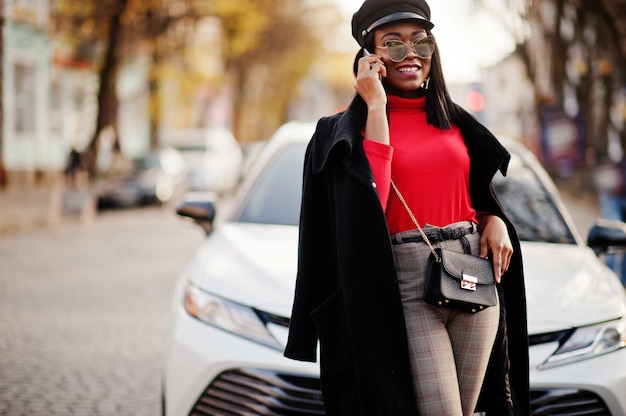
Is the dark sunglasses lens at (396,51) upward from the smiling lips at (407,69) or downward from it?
upward

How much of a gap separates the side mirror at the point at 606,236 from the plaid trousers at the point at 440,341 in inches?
73.6

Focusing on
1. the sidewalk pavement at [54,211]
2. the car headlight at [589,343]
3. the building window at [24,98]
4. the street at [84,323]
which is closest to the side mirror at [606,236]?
Answer: the car headlight at [589,343]

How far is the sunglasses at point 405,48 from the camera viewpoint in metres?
2.50

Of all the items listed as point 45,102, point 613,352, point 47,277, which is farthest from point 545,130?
point 613,352

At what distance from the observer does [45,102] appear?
93.2ft

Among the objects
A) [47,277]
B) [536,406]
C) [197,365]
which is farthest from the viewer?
[47,277]

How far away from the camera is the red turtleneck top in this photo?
7.80 ft

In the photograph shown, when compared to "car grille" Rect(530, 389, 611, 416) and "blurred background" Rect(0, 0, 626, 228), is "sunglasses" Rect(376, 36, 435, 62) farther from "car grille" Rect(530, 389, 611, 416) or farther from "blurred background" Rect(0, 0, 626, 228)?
"blurred background" Rect(0, 0, 626, 228)

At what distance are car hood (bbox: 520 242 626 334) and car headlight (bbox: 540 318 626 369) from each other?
33mm

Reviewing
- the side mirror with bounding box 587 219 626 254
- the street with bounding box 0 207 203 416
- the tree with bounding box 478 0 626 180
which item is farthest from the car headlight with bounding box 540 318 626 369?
the tree with bounding box 478 0 626 180

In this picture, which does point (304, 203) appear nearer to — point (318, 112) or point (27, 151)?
point (27, 151)

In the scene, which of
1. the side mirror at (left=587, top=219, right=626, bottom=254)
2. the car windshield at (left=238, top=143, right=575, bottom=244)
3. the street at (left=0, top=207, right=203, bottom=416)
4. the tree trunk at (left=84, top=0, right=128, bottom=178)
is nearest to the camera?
the side mirror at (left=587, top=219, right=626, bottom=254)

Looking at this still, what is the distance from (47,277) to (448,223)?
26.8ft

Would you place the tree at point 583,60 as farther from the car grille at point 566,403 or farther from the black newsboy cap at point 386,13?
the black newsboy cap at point 386,13
